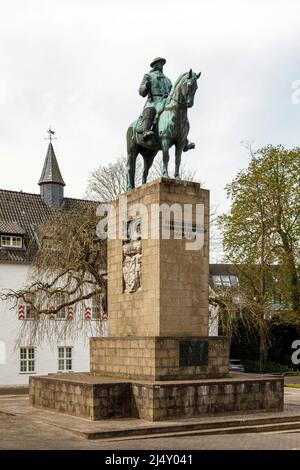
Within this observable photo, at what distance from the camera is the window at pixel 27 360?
3859cm

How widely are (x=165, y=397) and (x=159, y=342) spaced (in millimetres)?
1415

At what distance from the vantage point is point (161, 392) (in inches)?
593

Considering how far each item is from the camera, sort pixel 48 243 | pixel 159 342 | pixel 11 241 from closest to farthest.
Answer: pixel 159 342 → pixel 48 243 → pixel 11 241

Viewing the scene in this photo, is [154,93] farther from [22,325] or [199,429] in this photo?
[22,325]

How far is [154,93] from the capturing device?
18438mm

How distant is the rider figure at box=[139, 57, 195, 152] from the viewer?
1817 centimetres

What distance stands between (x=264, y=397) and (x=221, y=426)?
2.46 m

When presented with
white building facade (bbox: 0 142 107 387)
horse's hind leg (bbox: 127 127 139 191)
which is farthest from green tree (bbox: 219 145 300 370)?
horse's hind leg (bbox: 127 127 139 191)

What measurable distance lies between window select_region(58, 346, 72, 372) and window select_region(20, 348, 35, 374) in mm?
1625

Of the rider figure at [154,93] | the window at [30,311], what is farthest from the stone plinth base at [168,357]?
the window at [30,311]

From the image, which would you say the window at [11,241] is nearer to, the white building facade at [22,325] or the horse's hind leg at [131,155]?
the white building facade at [22,325]

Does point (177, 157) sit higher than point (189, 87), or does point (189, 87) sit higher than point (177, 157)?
point (189, 87)

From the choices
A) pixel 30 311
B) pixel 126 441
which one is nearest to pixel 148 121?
pixel 126 441

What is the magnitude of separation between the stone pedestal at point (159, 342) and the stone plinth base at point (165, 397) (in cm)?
2
